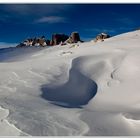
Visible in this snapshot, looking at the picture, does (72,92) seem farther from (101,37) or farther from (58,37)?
(58,37)

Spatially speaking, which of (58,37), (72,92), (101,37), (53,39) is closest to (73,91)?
(72,92)

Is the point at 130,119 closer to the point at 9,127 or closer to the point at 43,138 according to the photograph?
the point at 43,138

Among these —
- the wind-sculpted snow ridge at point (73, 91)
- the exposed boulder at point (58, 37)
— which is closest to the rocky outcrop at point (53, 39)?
the exposed boulder at point (58, 37)

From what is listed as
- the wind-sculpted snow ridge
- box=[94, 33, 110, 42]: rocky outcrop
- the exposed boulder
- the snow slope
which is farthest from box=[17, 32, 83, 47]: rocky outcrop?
the wind-sculpted snow ridge

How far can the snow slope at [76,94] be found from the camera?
134 inches

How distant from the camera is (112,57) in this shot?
6.09 m

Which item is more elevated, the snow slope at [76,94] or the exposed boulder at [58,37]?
the exposed boulder at [58,37]

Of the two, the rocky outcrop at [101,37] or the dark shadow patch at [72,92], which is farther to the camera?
the rocky outcrop at [101,37]

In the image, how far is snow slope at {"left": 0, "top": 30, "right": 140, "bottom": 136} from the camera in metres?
3.41

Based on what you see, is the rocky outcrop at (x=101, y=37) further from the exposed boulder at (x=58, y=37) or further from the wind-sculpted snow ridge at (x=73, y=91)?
the wind-sculpted snow ridge at (x=73, y=91)

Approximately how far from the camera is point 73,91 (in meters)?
4.73

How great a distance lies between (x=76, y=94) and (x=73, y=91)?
0.11 meters

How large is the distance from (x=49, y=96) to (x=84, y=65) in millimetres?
1669

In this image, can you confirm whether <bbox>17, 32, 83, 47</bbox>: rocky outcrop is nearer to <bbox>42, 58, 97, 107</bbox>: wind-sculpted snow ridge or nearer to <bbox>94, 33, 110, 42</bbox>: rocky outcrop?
<bbox>94, 33, 110, 42</bbox>: rocky outcrop
